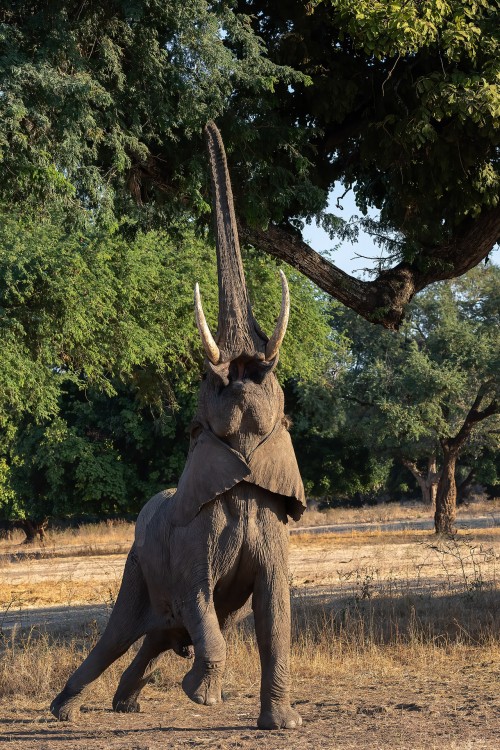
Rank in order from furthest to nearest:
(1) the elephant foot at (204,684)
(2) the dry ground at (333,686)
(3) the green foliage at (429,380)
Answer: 1. (3) the green foliage at (429,380)
2. (2) the dry ground at (333,686)
3. (1) the elephant foot at (204,684)

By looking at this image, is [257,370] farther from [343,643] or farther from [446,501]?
[446,501]

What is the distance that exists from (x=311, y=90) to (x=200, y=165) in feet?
5.30

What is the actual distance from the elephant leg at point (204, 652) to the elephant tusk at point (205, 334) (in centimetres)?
139

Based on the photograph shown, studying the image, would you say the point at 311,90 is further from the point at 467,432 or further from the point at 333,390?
the point at 333,390

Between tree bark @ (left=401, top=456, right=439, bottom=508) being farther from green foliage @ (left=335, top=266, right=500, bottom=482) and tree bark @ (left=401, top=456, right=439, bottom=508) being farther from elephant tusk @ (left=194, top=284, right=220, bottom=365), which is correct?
elephant tusk @ (left=194, top=284, right=220, bottom=365)

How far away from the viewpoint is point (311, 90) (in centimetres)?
1119

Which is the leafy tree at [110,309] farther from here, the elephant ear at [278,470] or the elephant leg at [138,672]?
the elephant ear at [278,470]

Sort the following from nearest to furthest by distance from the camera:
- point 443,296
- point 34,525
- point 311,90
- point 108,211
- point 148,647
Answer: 1. point 148,647
2. point 108,211
3. point 311,90
4. point 443,296
5. point 34,525

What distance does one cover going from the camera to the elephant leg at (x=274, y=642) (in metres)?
6.43

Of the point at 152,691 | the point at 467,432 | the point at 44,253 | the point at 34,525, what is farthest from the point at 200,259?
the point at 34,525

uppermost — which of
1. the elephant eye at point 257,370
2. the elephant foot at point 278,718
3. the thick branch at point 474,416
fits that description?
the thick branch at point 474,416

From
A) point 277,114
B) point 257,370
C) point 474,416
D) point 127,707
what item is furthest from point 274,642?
point 474,416

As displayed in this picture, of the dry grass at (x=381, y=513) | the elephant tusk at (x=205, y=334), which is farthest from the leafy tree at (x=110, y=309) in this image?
the dry grass at (x=381, y=513)

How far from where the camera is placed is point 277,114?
36.6ft
